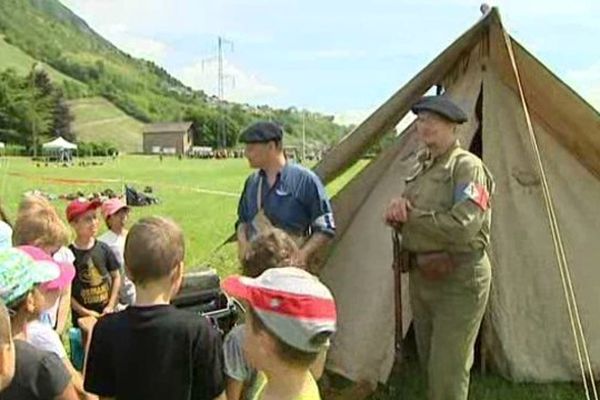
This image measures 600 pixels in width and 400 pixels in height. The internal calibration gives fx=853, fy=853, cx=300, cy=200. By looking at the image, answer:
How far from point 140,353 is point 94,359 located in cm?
18

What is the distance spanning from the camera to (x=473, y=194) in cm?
421

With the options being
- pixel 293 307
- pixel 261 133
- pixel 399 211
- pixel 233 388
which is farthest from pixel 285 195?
pixel 293 307

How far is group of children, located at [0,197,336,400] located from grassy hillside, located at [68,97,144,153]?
112 metres

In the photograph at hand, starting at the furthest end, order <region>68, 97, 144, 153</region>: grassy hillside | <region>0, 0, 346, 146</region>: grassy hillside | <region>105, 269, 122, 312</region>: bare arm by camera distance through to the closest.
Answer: <region>0, 0, 346, 146</region>: grassy hillside
<region>68, 97, 144, 153</region>: grassy hillside
<region>105, 269, 122, 312</region>: bare arm

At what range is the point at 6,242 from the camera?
4.04 m

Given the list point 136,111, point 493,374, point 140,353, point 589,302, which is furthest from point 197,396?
point 136,111

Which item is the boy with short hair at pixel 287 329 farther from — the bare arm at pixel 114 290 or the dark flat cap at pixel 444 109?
the bare arm at pixel 114 290

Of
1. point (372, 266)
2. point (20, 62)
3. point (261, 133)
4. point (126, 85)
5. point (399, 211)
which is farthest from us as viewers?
point (126, 85)

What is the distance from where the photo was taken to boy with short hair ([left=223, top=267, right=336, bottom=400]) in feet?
6.83

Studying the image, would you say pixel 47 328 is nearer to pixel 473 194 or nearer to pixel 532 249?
pixel 473 194

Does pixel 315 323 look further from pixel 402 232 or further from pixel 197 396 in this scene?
pixel 402 232

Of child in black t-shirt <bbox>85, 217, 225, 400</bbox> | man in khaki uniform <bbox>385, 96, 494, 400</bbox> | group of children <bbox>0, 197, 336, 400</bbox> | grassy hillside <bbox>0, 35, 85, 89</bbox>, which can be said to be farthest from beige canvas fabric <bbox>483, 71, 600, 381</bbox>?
grassy hillside <bbox>0, 35, 85, 89</bbox>

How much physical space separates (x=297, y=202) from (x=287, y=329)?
2604 millimetres

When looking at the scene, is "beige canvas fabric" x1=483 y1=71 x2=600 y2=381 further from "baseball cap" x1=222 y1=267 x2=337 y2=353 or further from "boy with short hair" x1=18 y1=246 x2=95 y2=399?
"baseball cap" x1=222 y1=267 x2=337 y2=353
